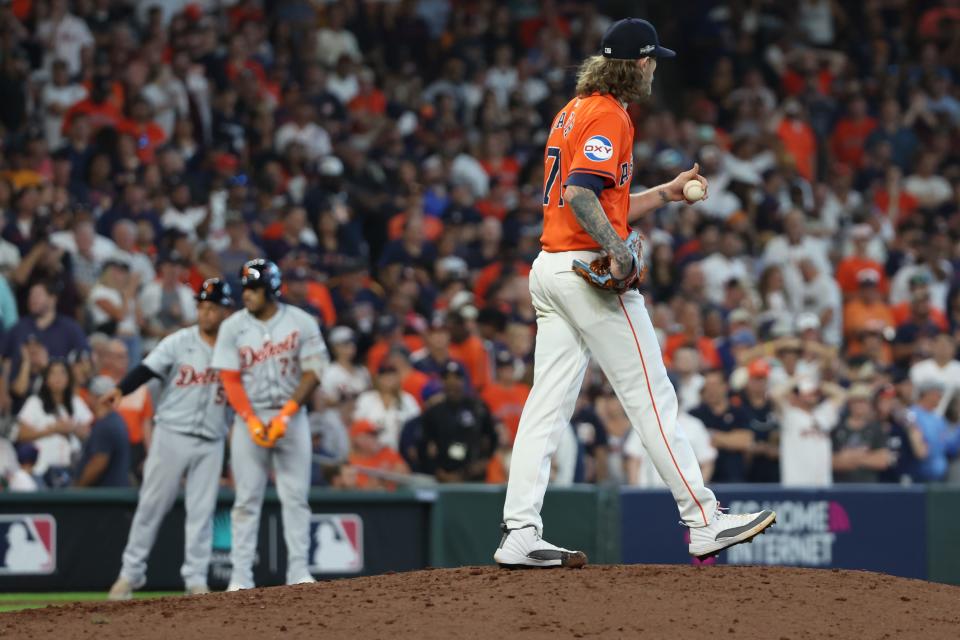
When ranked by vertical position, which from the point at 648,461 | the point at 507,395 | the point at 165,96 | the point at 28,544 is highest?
the point at 165,96

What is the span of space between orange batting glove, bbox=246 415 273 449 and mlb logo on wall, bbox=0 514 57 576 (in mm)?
2488

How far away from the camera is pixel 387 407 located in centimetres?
1338

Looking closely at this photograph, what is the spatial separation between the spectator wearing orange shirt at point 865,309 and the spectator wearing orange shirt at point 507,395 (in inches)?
188

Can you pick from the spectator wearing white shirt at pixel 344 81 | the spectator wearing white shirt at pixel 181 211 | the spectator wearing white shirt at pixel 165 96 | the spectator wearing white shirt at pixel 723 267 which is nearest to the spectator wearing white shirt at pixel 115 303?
the spectator wearing white shirt at pixel 181 211

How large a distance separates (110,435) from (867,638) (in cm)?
716

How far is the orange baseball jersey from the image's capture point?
6207 mm

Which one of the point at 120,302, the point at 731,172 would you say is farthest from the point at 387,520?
the point at 731,172

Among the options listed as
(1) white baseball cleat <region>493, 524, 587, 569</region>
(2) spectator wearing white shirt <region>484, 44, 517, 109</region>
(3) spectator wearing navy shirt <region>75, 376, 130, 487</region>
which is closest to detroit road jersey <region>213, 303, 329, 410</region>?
(3) spectator wearing navy shirt <region>75, 376, 130, 487</region>

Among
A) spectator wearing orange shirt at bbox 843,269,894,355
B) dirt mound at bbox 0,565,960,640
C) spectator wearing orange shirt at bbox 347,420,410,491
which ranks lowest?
dirt mound at bbox 0,565,960,640

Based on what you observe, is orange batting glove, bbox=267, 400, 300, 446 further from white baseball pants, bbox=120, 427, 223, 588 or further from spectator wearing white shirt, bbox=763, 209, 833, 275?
spectator wearing white shirt, bbox=763, 209, 833, 275

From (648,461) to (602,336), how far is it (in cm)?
717

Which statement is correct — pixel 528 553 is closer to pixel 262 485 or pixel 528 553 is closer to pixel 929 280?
pixel 262 485

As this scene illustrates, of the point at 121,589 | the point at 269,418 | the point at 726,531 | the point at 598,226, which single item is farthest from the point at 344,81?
the point at 726,531

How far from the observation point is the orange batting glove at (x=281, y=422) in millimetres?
9719
